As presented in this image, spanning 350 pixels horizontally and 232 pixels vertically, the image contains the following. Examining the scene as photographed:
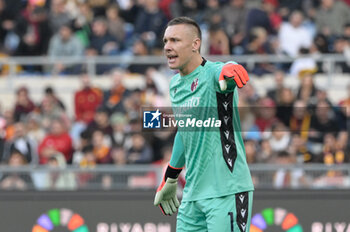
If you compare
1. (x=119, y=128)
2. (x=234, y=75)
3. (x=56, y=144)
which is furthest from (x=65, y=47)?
(x=234, y=75)

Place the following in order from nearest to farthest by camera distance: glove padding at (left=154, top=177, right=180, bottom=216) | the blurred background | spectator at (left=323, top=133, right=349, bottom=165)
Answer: glove padding at (left=154, top=177, right=180, bottom=216), the blurred background, spectator at (left=323, top=133, right=349, bottom=165)

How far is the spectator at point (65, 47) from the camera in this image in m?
15.1

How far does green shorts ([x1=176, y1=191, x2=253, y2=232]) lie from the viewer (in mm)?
6051

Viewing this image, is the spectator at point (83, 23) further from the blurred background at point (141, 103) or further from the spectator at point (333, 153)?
the spectator at point (333, 153)

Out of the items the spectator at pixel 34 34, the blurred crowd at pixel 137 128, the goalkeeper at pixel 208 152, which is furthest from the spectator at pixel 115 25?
the goalkeeper at pixel 208 152

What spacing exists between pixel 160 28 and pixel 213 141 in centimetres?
945

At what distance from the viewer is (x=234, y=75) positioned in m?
5.64

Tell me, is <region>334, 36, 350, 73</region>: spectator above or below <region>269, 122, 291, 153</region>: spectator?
above

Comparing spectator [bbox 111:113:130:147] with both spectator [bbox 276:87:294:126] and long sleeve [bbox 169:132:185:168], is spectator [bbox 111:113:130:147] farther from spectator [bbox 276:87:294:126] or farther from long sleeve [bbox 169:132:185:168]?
long sleeve [bbox 169:132:185:168]

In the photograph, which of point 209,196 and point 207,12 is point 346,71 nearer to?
point 207,12

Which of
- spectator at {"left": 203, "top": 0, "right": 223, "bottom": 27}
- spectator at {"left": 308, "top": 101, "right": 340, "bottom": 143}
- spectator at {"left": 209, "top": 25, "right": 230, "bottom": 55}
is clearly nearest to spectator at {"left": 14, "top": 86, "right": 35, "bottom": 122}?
spectator at {"left": 209, "top": 25, "right": 230, "bottom": 55}

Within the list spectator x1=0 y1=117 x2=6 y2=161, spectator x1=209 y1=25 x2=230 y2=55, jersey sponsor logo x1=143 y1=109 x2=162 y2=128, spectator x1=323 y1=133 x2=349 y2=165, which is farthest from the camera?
spectator x1=209 y1=25 x2=230 y2=55

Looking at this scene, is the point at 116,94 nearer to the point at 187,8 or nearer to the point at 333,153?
the point at 187,8

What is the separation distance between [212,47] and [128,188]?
17.0 ft
